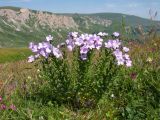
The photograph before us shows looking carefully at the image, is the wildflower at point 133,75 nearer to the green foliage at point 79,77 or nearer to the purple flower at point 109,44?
the green foliage at point 79,77

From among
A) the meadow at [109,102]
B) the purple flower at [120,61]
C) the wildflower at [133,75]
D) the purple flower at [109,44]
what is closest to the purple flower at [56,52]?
the meadow at [109,102]

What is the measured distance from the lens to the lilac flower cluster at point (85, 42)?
5.96 metres

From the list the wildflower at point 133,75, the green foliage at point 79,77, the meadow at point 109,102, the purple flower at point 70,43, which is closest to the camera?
the meadow at point 109,102

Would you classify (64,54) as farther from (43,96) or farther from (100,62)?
(43,96)

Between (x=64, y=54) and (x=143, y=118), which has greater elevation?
(x=64, y=54)

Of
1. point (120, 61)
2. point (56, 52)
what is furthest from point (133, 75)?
point (56, 52)

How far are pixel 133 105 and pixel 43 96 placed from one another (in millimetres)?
1824

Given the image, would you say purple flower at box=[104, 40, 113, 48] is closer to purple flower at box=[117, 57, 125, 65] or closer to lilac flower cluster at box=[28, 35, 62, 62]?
purple flower at box=[117, 57, 125, 65]

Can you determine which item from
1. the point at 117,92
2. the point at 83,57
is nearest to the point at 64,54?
the point at 83,57

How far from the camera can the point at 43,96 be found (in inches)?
270

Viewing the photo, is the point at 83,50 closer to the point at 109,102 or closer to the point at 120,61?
the point at 120,61

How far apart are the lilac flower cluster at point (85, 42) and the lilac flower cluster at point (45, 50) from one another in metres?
0.25

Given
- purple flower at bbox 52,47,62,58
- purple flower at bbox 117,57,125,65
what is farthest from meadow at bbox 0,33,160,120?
purple flower at bbox 52,47,62,58

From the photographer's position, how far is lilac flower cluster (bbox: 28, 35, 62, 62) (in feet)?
19.6
